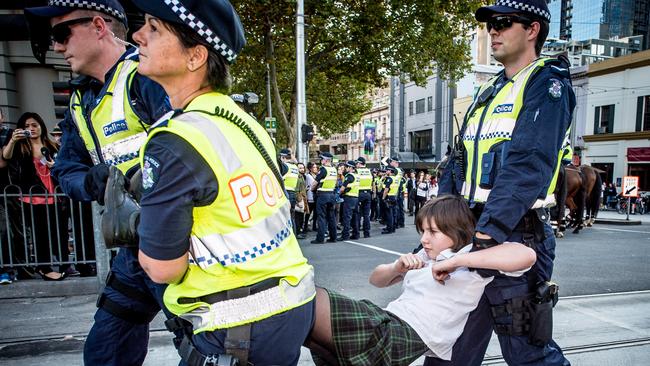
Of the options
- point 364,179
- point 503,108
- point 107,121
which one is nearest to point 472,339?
point 503,108

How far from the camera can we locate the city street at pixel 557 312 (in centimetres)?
304

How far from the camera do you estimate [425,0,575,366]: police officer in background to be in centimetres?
171

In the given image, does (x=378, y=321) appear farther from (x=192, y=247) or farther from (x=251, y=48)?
(x=251, y=48)

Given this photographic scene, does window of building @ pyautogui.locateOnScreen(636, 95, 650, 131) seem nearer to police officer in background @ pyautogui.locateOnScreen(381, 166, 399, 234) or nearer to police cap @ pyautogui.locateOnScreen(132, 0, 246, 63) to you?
police officer in background @ pyautogui.locateOnScreen(381, 166, 399, 234)

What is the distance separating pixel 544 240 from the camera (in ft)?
6.25

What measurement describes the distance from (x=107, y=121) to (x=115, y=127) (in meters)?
0.06

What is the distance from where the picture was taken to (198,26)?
3.94ft

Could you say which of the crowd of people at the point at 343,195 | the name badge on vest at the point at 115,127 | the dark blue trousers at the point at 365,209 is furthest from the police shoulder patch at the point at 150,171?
the dark blue trousers at the point at 365,209

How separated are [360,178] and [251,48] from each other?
342 inches

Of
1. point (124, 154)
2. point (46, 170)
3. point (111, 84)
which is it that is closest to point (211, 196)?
point (124, 154)

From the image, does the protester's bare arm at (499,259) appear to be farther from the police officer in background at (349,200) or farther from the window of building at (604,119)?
the window of building at (604,119)

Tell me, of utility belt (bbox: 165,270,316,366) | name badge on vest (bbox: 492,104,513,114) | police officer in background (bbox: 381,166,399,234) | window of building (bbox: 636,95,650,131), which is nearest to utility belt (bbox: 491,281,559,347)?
name badge on vest (bbox: 492,104,513,114)

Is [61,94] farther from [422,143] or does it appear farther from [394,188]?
[422,143]

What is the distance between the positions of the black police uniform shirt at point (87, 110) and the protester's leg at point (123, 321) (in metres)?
0.43
